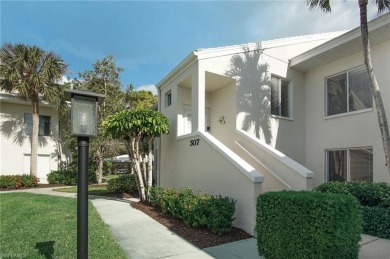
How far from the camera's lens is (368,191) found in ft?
24.5

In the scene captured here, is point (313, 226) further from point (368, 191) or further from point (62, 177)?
point (62, 177)

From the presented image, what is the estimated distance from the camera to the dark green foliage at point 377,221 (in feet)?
21.5

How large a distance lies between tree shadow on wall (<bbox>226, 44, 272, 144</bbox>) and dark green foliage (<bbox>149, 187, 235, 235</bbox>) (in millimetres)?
4197

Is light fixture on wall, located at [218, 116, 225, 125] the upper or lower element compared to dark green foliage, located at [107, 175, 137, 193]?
upper

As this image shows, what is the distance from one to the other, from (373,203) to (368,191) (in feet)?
1.01

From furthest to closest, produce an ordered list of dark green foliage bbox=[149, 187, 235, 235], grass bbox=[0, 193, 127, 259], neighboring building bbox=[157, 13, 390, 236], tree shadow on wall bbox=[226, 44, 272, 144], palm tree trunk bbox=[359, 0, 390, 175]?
1. tree shadow on wall bbox=[226, 44, 272, 144]
2. neighboring building bbox=[157, 13, 390, 236]
3. palm tree trunk bbox=[359, 0, 390, 175]
4. dark green foliage bbox=[149, 187, 235, 235]
5. grass bbox=[0, 193, 127, 259]

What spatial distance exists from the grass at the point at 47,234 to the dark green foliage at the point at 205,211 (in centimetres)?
188

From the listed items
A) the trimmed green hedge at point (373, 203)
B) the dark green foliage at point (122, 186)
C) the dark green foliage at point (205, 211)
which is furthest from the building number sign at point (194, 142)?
the dark green foliage at point (122, 186)

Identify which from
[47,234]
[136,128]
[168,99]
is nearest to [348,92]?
[168,99]

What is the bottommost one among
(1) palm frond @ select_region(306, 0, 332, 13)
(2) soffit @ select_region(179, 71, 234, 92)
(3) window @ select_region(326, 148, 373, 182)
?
(3) window @ select_region(326, 148, 373, 182)

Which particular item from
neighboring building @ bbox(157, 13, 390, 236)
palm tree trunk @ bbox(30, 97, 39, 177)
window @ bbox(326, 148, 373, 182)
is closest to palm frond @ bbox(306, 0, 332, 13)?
neighboring building @ bbox(157, 13, 390, 236)

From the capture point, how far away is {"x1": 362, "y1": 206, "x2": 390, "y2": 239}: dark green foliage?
6.57m

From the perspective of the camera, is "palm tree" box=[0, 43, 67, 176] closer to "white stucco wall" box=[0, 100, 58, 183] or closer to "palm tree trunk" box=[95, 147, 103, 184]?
"white stucco wall" box=[0, 100, 58, 183]

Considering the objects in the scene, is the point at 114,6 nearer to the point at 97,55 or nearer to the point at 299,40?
the point at 299,40
